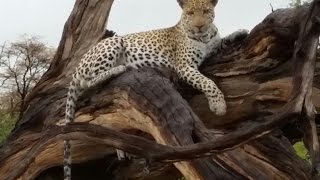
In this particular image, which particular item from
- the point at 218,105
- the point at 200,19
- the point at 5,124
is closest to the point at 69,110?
the point at 218,105

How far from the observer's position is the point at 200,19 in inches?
268

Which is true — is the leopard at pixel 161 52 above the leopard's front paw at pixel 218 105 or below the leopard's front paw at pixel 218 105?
above

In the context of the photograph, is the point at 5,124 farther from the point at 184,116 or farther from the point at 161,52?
the point at 184,116

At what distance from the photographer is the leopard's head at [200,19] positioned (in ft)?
22.4

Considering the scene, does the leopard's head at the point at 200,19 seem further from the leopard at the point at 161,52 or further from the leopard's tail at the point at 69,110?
the leopard's tail at the point at 69,110

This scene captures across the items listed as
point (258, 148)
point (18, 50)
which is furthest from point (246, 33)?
point (18, 50)

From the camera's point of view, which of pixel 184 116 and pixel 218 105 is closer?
pixel 184 116

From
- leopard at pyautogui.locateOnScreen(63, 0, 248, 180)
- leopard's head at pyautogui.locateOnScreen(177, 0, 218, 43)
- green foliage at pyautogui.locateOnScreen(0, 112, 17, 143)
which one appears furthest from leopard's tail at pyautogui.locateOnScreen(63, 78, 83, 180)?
green foliage at pyautogui.locateOnScreen(0, 112, 17, 143)

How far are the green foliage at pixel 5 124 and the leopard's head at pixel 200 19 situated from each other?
22.3 ft

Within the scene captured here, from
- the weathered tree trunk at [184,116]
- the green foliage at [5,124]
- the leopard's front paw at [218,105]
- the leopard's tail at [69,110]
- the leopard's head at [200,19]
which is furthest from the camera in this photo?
the green foliage at [5,124]

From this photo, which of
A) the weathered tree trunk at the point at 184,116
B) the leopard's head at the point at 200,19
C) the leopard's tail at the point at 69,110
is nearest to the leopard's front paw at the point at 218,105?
the weathered tree trunk at the point at 184,116

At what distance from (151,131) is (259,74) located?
1.08 meters

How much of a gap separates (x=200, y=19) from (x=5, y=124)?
812 cm

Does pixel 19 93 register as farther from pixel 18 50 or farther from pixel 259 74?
pixel 259 74
